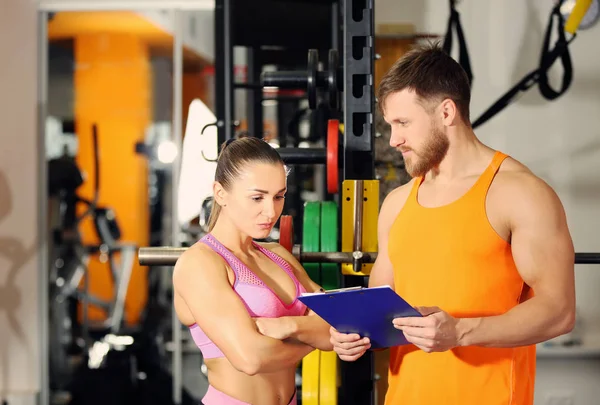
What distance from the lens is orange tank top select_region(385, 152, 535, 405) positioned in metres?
1.76

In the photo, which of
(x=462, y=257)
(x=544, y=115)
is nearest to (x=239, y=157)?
(x=462, y=257)

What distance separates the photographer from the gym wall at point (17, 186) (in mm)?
4918

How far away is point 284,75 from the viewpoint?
2.50m

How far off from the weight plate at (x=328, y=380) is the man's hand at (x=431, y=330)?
0.60 m

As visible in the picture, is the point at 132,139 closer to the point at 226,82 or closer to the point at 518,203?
the point at 226,82

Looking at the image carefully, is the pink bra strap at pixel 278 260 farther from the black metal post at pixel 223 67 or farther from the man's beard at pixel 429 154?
the black metal post at pixel 223 67

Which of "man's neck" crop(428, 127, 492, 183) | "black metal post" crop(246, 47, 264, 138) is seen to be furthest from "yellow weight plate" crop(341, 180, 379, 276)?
"black metal post" crop(246, 47, 264, 138)

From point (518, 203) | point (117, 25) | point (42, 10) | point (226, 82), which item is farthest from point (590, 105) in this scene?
point (42, 10)

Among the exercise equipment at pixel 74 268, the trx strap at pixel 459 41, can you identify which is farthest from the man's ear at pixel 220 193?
the exercise equipment at pixel 74 268

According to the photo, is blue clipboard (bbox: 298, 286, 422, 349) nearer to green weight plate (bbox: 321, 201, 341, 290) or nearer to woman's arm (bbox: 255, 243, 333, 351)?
woman's arm (bbox: 255, 243, 333, 351)

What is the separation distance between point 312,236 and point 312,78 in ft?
1.77

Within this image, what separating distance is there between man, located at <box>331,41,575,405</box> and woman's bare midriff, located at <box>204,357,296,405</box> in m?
0.20

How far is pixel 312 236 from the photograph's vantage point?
2398mm

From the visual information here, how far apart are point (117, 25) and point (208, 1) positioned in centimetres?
76
